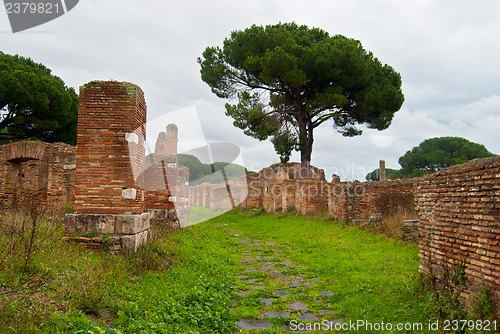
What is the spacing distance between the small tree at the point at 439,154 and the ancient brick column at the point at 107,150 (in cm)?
4391

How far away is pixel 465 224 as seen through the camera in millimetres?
4996

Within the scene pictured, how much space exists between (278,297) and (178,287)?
171 centimetres

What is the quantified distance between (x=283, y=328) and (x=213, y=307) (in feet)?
3.48

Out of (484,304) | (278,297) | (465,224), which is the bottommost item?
(278,297)

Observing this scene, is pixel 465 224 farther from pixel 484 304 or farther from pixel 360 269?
pixel 360 269

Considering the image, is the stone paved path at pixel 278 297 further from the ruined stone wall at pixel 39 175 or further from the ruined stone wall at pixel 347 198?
the ruined stone wall at pixel 39 175

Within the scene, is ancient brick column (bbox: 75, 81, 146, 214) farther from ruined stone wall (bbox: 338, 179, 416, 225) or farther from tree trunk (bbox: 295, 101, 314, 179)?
tree trunk (bbox: 295, 101, 314, 179)

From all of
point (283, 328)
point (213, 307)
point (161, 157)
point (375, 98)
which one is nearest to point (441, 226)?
point (283, 328)

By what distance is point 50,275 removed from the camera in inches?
191

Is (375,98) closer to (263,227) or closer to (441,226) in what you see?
(263,227)

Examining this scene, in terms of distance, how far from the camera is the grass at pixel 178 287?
157 inches

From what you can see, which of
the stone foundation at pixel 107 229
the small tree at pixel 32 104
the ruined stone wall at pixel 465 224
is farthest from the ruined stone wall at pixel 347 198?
the small tree at pixel 32 104

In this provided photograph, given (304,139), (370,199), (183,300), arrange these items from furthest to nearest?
Result: (304,139) < (370,199) < (183,300)

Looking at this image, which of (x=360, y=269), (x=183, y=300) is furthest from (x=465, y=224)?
(x=183, y=300)
